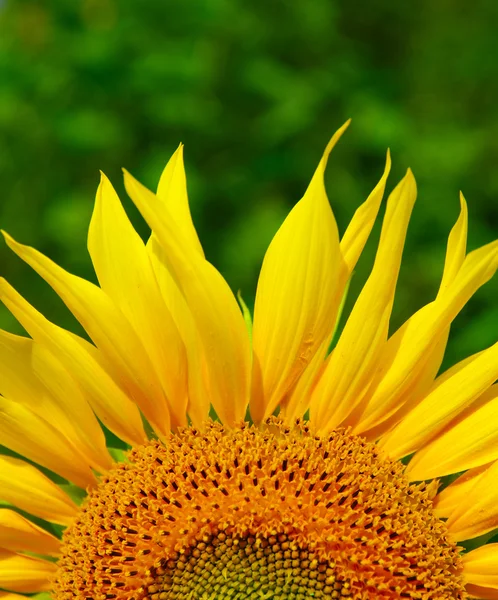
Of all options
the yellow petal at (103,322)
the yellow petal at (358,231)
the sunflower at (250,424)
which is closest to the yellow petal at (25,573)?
the sunflower at (250,424)

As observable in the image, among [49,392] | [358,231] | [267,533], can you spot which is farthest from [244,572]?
[358,231]

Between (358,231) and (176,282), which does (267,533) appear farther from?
(358,231)

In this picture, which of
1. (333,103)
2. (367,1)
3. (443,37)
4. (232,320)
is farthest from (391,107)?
(232,320)

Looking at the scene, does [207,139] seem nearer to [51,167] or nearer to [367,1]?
[51,167]

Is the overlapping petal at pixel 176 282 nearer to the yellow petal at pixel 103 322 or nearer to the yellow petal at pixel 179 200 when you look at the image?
the yellow petal at pixel 179 200

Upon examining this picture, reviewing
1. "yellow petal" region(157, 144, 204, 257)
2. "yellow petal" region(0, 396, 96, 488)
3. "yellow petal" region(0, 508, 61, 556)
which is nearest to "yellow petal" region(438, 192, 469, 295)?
"yellow petal" region(157, 144, 204, 257)

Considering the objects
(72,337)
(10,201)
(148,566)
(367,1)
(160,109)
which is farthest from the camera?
(367,1)
